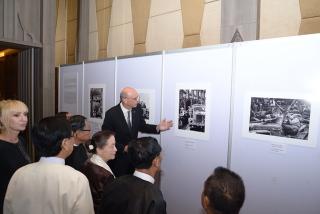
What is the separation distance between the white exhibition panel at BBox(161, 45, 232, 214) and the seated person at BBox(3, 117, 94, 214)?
5.04 ft

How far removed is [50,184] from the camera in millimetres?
1536

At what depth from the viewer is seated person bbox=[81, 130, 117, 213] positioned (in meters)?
2.04

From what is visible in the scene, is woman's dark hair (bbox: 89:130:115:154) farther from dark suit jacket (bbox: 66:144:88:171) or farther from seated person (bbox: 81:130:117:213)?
dark suit jacket (bbox: 66:144:88:171)

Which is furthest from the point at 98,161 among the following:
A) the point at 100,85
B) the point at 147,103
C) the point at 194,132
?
the point at 100,85

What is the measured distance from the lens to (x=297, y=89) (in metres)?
2.20

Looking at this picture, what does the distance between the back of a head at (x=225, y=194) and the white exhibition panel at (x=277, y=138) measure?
Result: 1.19 m

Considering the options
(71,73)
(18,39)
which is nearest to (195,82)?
(71,73)

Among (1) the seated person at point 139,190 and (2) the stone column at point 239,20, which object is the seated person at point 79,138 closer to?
(1) the seated person at point 139,190

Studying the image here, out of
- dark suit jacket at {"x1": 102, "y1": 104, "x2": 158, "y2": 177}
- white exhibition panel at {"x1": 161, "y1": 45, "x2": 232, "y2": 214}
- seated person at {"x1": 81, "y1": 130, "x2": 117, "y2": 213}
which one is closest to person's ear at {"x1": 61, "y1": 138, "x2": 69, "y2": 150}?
seated person at {"x1": 81, "y1": 130, "x2": 117, "y2": 213}

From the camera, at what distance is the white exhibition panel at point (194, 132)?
2.71 meters

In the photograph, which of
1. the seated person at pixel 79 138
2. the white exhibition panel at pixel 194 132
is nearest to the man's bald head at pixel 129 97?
the white exhibition panel at pixel 194 132

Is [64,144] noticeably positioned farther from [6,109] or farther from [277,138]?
[277,138]

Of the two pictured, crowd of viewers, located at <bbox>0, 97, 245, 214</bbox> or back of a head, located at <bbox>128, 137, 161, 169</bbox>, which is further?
back of a head, located at <bbox>128, 137, 161, 169</bbox>

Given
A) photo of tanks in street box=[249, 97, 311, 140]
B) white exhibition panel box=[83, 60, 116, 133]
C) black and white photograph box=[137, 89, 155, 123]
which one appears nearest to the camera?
photo of tanks in street box=[249, 97, 311, 140]
